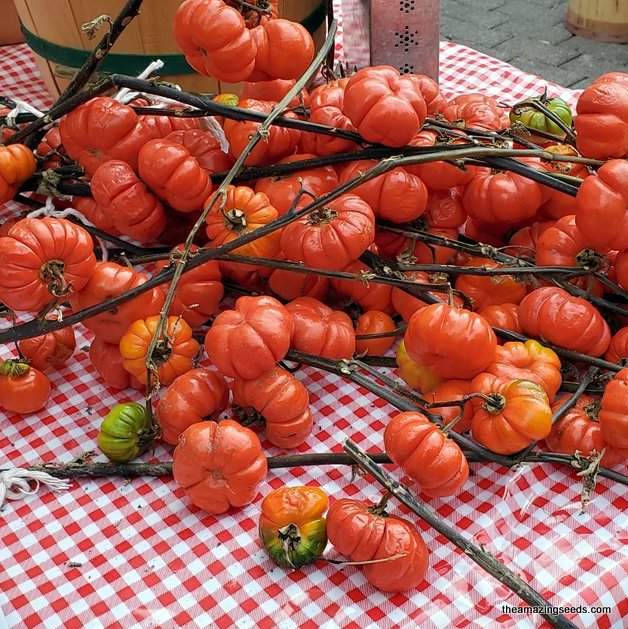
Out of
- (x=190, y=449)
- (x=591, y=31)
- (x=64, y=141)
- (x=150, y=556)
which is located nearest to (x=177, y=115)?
(x=64, y=141)

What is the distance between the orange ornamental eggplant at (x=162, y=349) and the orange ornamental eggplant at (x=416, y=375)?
0.42m

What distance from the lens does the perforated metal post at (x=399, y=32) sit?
263cm

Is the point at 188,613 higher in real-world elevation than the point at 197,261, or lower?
lower

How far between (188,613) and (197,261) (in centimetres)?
66

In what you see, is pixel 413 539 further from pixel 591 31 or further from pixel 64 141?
pixel 591 31

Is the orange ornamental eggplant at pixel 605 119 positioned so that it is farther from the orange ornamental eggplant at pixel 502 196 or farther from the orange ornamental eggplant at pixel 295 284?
the orange ornamental eggplant at pixel 295 284

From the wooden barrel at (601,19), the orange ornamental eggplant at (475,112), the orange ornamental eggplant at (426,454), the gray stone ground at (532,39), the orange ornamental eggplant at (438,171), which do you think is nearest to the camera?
the orange ornamental eggplant at (426,454)

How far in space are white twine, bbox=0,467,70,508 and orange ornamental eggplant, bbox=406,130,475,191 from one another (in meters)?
0.97

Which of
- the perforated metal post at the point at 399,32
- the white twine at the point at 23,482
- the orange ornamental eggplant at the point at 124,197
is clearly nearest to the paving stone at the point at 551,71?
the perforated metal post at the point at 399,32

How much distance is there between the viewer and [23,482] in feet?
5.12

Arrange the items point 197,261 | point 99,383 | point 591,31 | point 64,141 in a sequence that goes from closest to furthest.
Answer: point 197,261 → point 99,383 → point 64,141 → point 591,31

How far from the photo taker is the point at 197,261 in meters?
1.67

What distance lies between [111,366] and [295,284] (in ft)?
1.39

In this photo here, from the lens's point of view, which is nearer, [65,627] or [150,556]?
[65,627]
